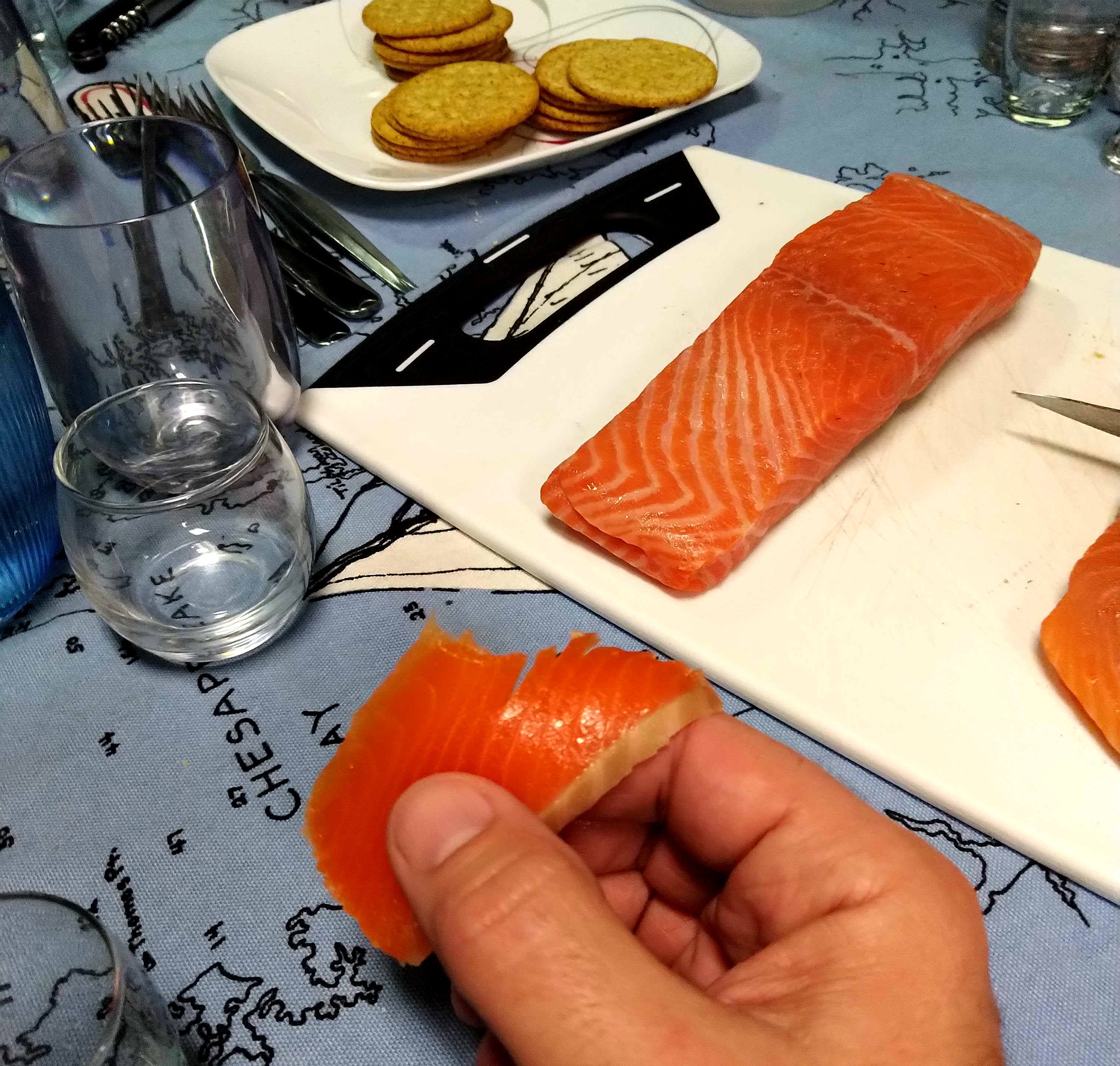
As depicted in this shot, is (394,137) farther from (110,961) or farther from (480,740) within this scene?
(110,961)

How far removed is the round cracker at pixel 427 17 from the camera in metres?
1.67

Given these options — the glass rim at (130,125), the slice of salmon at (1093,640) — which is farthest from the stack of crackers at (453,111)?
the slice of salmon at (1093,640)

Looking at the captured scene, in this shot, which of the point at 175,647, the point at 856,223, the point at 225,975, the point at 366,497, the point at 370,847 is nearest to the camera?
the point at 370,847

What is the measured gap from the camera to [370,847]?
2.20ft

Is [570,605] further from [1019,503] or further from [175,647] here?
[1019,503]

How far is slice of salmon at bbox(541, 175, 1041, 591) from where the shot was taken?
1054 mm

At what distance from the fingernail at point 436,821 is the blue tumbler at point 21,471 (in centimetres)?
59

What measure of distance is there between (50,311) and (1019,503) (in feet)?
3.49

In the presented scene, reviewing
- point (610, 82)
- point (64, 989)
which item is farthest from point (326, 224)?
point (64, 989)

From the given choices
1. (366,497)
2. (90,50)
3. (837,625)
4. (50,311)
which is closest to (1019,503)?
(837,625)

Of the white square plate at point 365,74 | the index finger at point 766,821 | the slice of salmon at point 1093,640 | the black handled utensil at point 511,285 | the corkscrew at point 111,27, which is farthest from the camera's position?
the corkscrew at point 111,27

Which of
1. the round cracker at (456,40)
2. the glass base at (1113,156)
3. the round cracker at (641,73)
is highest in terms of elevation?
the round cracker at (456,40)

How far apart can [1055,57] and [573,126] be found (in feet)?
2.81

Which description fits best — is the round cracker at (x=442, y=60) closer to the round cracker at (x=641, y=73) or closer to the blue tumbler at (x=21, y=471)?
Result: the round cracker at (x=641, y=73)
